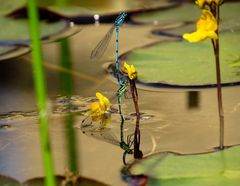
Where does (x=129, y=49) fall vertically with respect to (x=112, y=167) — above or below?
above

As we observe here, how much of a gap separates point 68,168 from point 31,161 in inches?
3.4

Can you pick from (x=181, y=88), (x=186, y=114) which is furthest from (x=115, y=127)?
(x=181, y=88)

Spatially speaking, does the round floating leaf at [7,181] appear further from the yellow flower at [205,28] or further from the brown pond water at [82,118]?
the yellow flower at [205,28]

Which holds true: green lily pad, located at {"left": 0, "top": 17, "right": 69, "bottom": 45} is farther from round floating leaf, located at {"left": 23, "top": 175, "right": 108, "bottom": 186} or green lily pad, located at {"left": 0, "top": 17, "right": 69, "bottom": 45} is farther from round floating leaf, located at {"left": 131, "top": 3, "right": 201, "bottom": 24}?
round floating leaf, located at {"left": 23, "top": 175, "right": 108, "bottom": 186}

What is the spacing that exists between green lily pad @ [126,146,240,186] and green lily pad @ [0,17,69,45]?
107 centimetres

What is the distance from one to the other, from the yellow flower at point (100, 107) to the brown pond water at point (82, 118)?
0.03 meters

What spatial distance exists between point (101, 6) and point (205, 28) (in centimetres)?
153

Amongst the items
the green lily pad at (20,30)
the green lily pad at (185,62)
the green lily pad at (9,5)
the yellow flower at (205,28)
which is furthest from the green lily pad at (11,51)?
the yellow flower at (205,28)

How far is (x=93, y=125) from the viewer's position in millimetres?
1450

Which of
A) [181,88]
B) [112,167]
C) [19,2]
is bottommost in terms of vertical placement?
[112,167]

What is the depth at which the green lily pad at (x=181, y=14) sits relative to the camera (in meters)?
2.38

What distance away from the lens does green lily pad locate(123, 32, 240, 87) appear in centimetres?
168

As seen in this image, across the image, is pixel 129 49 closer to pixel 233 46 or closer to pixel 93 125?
pixel 233 46

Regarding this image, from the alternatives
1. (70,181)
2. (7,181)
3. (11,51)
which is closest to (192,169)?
(70,181)
